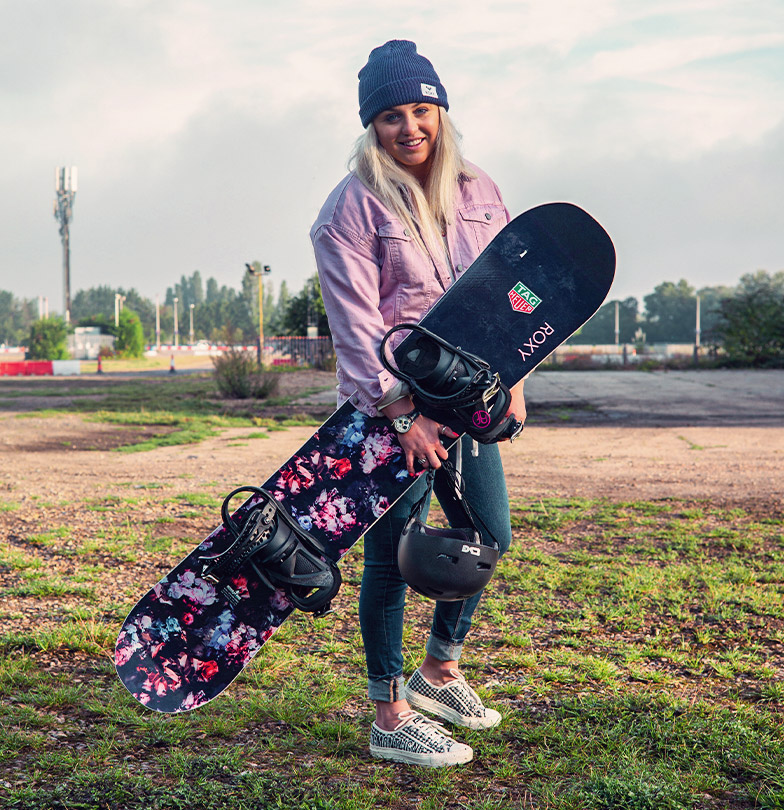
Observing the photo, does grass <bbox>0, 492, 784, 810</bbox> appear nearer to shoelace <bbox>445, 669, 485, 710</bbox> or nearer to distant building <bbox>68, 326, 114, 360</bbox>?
shoelace <bbox>445, 669, 485, 710</bbox>

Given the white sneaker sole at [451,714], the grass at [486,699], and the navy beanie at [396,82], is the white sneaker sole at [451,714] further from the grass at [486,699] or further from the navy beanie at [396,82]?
the navy beanie at [396,82]

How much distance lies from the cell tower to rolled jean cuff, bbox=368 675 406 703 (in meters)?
60.3

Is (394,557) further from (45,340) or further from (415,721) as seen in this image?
(45,340)

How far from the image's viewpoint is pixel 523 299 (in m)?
2.36

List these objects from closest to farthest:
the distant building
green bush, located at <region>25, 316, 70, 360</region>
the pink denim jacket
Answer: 1. the pink denim jacket
2. green bush, located at <region>25, 316, 70, 360</region>
3. the distant building

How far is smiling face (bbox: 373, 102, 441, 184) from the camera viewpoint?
217 centimetres

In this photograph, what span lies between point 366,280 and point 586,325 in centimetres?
1269

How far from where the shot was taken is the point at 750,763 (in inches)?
80.7

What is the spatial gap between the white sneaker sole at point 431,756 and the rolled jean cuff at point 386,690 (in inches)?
5.1

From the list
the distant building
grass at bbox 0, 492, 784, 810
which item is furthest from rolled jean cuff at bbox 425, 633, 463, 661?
the distant building

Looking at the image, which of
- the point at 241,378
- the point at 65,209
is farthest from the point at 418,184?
the point at 65,209

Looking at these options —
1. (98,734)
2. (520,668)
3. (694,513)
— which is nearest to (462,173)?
(520,668)

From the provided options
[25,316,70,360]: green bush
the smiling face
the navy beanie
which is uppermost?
[25,316,70,360]: green bush

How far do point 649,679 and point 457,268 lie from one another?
1.52 metres
